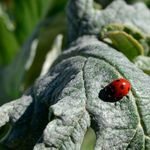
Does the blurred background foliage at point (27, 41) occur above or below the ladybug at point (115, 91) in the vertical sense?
below

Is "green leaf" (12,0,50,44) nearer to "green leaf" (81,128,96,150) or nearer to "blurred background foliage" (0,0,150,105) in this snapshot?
"blurred background foliage" (0,0,150,105)

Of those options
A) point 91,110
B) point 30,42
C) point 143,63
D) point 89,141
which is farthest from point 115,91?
point 30,42

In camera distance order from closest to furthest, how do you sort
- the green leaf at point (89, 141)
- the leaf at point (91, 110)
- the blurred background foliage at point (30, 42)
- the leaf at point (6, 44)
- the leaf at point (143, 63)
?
the leaf at point (91, 110)
the leaf at point (143, 63)
the green leaf at point (89, 141)
the blurred background foliage at point (30, 42)
the leaf at point (6, 44)

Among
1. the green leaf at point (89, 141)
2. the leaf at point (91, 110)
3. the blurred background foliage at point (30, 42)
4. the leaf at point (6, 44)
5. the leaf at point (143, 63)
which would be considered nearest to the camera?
the leaf at point (91, 110)

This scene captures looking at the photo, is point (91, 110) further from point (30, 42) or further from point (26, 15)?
point (26, 15)

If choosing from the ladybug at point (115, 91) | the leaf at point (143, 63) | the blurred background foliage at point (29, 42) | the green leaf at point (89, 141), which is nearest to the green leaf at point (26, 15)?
the blurred background foliage at point (29, 42)

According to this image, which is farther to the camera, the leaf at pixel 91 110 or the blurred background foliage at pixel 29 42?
the blurred background foliage at pixel 29 42

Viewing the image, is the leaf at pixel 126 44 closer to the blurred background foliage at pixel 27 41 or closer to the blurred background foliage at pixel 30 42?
the blurred background foliage at pixel 30 42
